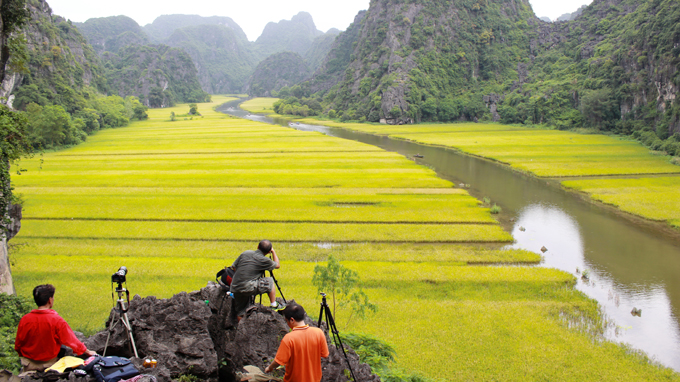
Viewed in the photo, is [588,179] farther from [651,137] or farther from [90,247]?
[90,247]

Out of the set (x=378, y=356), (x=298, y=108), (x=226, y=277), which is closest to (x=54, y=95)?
(x=298, y=108)

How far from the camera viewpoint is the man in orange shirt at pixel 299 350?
19.0 feet

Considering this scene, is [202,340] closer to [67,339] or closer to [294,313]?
[67,339]

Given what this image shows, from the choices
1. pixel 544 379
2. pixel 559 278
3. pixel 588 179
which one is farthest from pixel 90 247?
pixel 588 179

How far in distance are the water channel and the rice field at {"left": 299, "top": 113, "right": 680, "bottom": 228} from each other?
2.28 m

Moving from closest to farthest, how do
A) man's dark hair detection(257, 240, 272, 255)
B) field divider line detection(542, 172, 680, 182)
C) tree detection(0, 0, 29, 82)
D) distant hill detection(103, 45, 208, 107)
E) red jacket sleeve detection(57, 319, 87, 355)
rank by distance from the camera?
red jacket sleeve detection(57, 319, 87, 355) < man's dark hair detection(257, 240, 272, 255) < tree detection(0, 0, 29, 82) < field divider line detection(542, 172, 680, 182) < distant hill detection(103, 45, 208, 107)

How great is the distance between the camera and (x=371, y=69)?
139125mm

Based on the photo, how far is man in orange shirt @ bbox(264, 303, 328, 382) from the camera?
578 cm

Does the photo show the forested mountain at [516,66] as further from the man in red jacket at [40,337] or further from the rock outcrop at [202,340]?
the man in red jacket at [40,337]

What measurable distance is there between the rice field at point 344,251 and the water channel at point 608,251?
49.3 inches

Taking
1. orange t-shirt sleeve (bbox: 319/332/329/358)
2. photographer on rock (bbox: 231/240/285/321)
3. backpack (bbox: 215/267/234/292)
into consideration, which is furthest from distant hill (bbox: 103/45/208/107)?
orange t-shirt sleeve (bbox: 319/332/329/358)

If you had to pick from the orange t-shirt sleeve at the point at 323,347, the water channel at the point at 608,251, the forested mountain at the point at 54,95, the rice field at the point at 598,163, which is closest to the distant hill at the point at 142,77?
the forested mountain at the point at 54,95

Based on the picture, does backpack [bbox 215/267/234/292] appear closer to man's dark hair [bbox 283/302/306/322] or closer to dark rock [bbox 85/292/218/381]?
dark rock [bbox 85/292/218/381]

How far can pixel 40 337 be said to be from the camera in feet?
20.4
